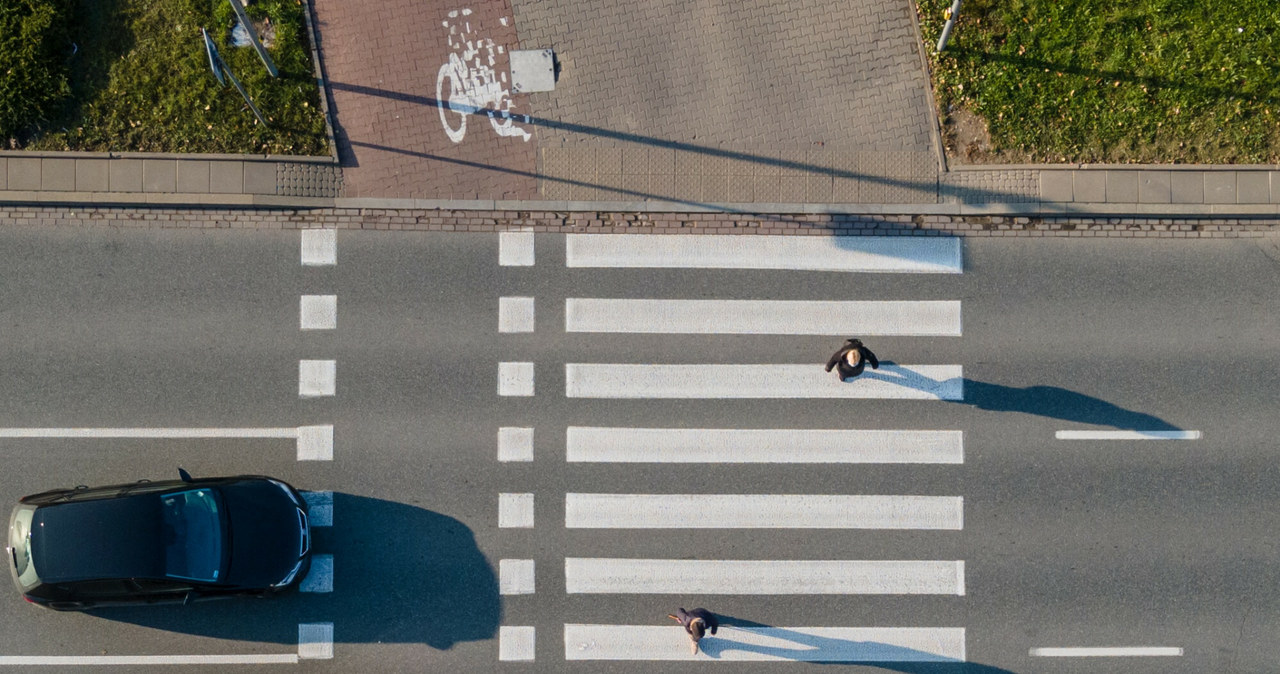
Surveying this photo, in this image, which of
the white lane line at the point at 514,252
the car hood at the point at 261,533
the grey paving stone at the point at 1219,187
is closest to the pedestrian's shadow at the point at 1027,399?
the grey paving stone at the point at 1219,187

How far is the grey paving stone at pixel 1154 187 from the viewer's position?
12195mm

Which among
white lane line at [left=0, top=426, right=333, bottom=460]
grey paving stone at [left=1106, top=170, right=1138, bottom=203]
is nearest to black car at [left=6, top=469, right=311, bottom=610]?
white lane line at [left=0, top=426, right=333, bottom=460]

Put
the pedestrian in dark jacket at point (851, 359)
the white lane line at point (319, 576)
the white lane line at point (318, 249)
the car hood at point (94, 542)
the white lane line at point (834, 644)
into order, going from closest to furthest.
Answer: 1. the car hood at point (94, 542)
2. the pedestrian in dark jacket at point (851, 359)
3. the white lane line at point (319, 576)
4. the white lane line at point (834, 644)
5. the white lane line at point (318, 249)

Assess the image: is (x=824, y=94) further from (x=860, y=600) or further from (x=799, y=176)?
(x=860, y=600)

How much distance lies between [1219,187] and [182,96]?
15425 millimetres

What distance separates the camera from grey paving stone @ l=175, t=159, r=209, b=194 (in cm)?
1191

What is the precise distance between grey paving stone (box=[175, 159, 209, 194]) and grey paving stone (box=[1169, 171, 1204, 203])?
14.2 metres

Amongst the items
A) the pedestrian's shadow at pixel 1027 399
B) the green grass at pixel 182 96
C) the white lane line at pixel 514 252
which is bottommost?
the pedestrian's shadow at pixel 1027 399

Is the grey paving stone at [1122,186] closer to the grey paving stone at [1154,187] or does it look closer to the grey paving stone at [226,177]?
the grey paving stone at [1154,187]

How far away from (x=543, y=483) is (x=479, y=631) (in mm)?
2295

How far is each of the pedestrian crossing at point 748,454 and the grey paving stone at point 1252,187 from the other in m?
4.42

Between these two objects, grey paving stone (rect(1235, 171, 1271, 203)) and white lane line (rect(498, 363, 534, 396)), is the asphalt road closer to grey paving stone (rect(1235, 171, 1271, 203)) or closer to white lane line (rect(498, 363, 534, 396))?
white lane line (rect(498, 363, 534, 396))

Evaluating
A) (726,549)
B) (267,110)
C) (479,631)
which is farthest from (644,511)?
(267,110)

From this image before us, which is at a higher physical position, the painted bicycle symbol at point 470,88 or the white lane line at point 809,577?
the painted bicycle symbol at point 470,88
